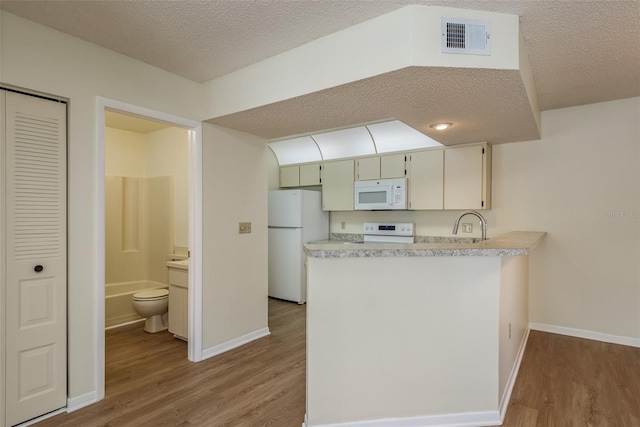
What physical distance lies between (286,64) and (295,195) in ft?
8.34

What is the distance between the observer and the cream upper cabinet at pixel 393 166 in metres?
4.14

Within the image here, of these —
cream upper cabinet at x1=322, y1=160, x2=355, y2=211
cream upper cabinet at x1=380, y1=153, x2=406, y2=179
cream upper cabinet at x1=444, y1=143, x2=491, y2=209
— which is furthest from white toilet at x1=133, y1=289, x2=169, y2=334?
cream upper cabinet at x1=444, y1=143, x2=491, y2=209

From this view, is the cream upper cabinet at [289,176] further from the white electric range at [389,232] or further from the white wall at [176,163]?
the white wall at [176,163]

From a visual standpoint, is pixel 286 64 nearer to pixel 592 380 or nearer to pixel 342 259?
pixel 342 259

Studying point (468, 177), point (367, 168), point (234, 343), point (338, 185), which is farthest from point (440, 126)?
point (234, 343)

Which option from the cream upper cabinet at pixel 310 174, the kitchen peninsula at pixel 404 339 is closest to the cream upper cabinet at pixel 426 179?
the cream upper cabinet at pixel 310 174

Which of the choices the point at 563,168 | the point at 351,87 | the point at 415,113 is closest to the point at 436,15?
the point at 351,87

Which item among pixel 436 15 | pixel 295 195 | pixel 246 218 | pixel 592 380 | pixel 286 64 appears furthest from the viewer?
pixel 295 195

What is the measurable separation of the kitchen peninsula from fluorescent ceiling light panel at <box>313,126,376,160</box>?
8.94 ft

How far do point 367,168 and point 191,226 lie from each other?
245 cm

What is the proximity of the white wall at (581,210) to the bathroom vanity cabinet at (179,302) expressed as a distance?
3.41 meters

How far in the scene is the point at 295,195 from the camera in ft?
15.6

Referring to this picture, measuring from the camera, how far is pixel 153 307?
352 centimetres

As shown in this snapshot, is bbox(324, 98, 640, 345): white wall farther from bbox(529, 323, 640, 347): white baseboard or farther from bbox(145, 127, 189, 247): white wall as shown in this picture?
bbox(145, 127, 189, 247): white wall
